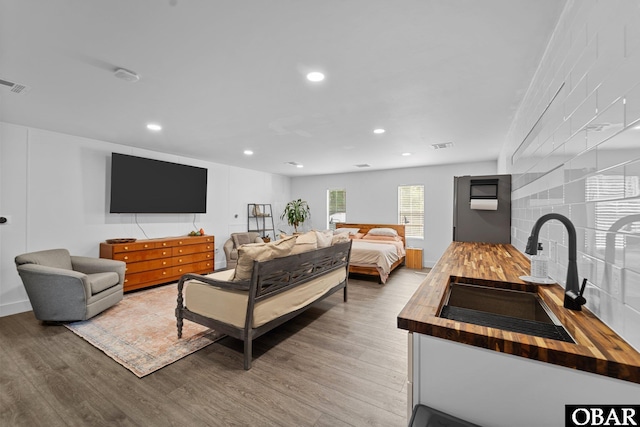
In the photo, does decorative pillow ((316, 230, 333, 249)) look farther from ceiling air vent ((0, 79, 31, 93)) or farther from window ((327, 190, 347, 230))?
window ((327, 190, 347, 230))

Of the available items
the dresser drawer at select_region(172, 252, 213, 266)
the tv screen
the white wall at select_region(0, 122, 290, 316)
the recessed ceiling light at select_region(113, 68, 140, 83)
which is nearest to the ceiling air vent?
A: the recessed ceiling light at select_region(113, 68, 140, 83)

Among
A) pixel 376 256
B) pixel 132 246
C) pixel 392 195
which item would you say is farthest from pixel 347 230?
pixel 132 246

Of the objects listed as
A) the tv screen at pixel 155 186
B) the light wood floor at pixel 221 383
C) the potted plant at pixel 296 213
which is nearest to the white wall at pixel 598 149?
the light wood floor at pixel 221 383

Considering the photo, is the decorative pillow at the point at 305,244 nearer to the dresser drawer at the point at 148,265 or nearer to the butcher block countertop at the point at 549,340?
the butcher block countertop at the point at 549,340

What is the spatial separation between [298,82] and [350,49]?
652 mm

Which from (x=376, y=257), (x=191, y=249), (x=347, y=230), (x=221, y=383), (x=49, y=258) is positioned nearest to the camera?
(x=221, y=383)

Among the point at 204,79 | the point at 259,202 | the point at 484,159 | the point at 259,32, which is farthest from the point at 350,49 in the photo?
the point at 259,202

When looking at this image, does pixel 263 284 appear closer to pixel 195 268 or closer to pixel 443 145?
pixel 195 268

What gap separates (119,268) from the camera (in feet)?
12.5

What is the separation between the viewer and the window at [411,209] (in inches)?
270

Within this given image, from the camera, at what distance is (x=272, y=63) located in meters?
2.14

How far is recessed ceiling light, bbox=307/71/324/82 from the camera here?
2.28m

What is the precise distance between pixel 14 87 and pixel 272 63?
2.56 meters

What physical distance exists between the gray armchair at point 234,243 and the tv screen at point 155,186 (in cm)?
92
